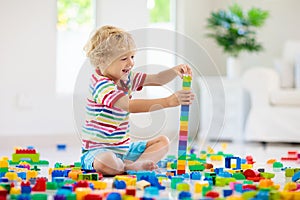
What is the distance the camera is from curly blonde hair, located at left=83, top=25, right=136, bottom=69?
81.7 inches

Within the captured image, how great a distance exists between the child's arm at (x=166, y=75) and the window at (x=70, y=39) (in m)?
2.01

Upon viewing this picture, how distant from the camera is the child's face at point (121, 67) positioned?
2088mm

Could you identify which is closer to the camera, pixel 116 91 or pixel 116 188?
pixel 116 188

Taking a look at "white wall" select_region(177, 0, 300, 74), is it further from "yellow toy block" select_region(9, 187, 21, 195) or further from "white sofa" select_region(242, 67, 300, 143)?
"yellow toy block" select_region(9, 187, 21, 195)

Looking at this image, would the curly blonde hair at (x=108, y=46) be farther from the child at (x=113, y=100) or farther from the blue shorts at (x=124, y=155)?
the blue shorts at (x=124, y=155)

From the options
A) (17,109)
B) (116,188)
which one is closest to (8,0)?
(17,109)

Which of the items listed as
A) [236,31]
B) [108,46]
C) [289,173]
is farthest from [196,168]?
[236,31]

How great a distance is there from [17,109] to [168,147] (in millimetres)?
1749

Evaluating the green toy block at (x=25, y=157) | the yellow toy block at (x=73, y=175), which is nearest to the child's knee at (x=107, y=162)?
the yellow toy block at (x=73, y=175)

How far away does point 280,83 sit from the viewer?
170 inches

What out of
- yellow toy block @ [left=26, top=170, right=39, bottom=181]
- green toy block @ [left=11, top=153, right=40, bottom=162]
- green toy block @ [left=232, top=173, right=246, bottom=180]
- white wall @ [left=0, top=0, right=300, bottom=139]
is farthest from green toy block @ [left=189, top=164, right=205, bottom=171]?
white wall @ [left=0, top=0, right=300, bottom=139]

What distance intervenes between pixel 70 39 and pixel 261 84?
1.30 m

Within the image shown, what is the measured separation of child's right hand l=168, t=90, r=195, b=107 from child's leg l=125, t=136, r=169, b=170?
252 millimetres

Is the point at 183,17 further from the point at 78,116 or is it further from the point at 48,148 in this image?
the point at 78,116
